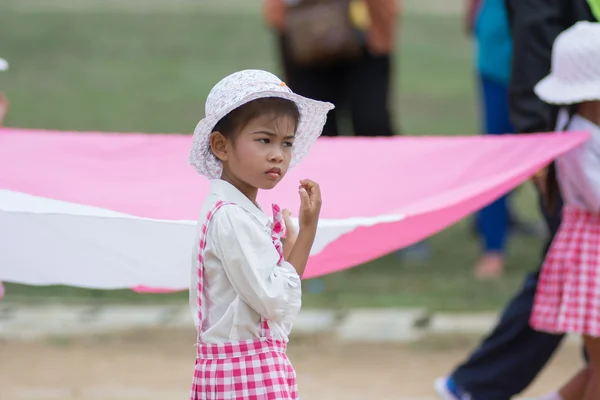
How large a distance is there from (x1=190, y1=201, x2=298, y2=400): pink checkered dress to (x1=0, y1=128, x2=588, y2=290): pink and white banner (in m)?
0.61

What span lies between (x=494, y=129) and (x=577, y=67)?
10.3 ft

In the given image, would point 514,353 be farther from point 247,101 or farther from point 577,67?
point 247,101

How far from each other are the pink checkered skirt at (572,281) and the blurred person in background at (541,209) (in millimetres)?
216

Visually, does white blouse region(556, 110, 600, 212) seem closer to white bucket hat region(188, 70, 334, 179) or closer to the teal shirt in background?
white bucket hat region(188, 70, 334, 179)

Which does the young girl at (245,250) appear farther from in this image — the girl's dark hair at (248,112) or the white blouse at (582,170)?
the white blouse at (582,170)

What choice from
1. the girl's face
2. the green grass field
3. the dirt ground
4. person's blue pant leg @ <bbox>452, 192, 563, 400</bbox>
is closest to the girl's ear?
the girl's face

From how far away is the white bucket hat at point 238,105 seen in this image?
2980mm

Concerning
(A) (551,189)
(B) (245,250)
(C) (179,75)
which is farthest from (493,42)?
(C) (179,75)

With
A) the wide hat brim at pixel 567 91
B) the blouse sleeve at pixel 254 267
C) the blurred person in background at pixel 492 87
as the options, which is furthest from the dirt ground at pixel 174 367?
the blouse sleeve at pixel 254 267

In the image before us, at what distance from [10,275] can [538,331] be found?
6.25 feet

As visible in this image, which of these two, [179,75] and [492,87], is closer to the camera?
[492,87]

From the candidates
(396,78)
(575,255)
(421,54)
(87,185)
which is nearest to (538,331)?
(575,255)

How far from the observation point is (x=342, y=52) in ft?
23.6

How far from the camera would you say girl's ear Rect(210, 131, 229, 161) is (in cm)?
307
